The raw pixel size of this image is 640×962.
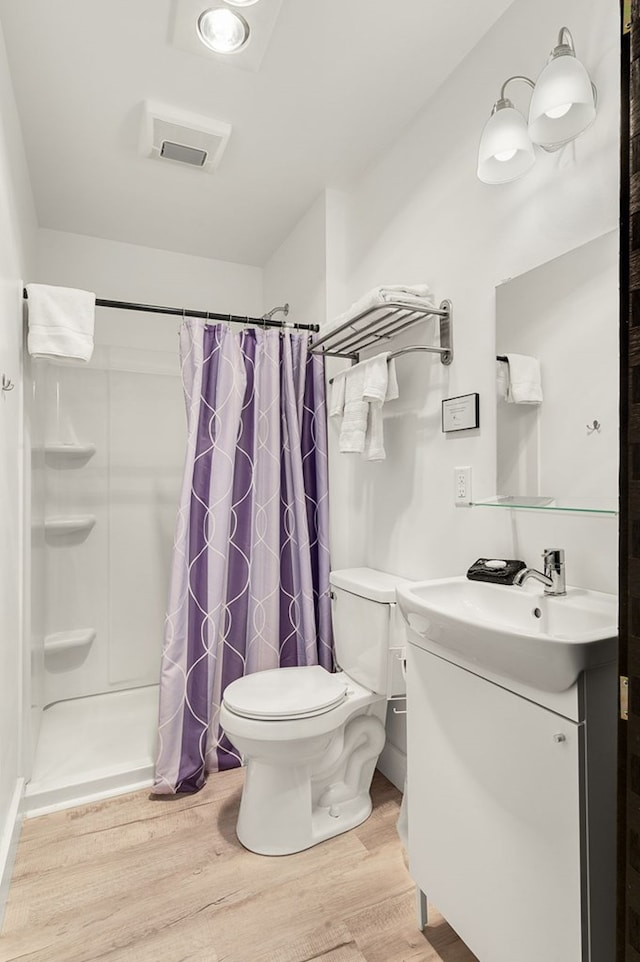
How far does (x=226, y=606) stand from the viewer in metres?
2.13

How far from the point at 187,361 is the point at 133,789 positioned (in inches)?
65.7

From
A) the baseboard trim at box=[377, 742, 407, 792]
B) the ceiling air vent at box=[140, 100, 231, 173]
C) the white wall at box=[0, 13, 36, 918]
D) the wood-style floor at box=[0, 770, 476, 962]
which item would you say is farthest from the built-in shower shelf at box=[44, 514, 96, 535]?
the baseboard trim at box=[377, 742, 407, 792]

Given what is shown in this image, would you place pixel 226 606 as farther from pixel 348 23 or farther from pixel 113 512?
pixel 348 23

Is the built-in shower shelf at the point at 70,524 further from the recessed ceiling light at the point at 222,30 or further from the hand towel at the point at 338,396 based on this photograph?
the recessed ceiling light at the point at 222,30

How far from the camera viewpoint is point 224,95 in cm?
178

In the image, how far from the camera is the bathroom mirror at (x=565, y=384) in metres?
1.19

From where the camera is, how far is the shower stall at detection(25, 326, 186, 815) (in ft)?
8.52

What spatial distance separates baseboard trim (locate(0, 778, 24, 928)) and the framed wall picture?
5.93 ft

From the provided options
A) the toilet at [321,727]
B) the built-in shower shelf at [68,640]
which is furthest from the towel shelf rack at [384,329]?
the built-in shower shelf at [68,640]

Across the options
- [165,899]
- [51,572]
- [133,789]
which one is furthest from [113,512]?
[165,899]

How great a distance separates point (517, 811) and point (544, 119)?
5.01 feet

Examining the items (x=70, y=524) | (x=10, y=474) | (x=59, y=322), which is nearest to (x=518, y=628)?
(x=10, y=474)

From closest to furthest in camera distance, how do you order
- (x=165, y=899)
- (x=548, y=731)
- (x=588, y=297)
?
1. (x=548, y=731)
2. (x=588, y=297)
3. (x=165, y=899)

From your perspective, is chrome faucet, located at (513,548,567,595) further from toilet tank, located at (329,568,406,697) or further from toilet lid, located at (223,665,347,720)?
toilet lid, located at (223,665,347,720)
